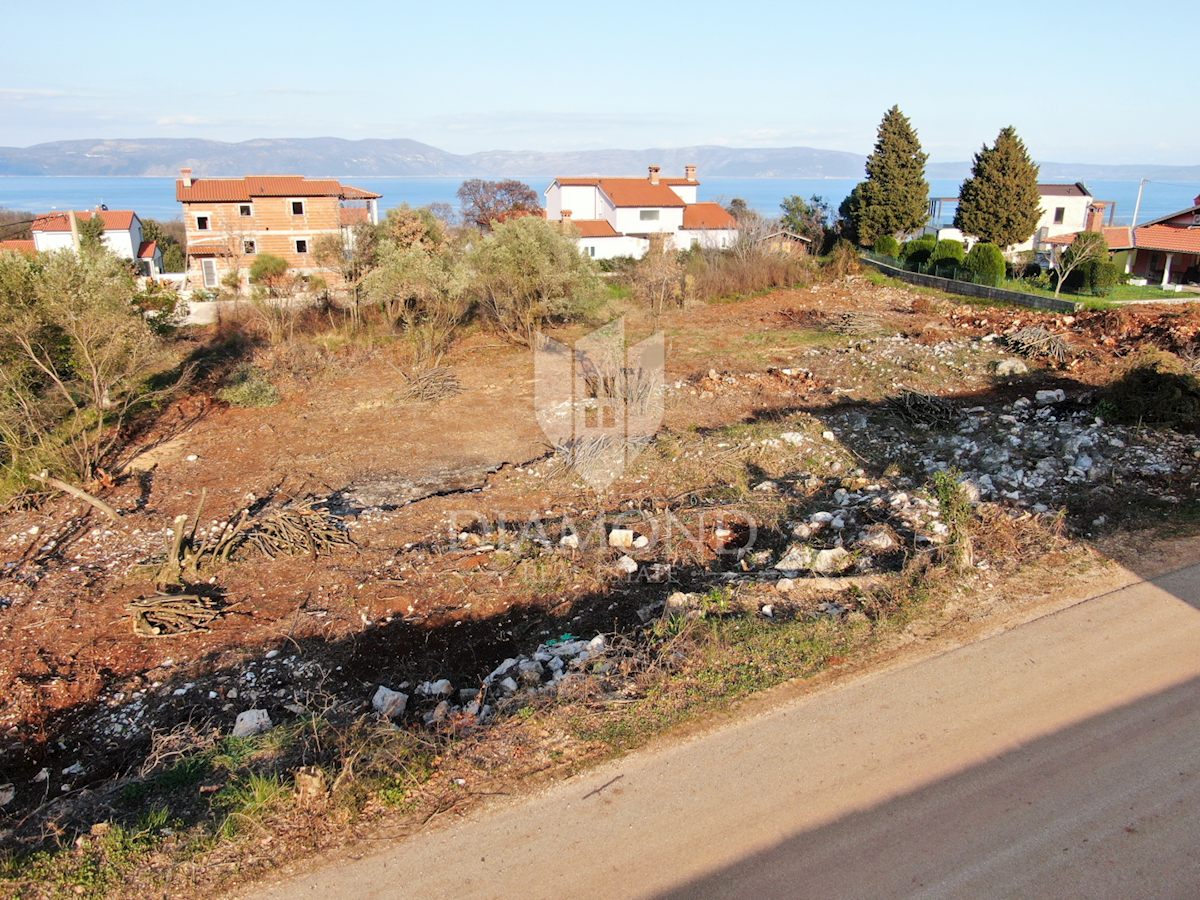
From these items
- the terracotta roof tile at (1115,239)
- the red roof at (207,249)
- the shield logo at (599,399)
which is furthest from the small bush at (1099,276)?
the red roof at (207,249)

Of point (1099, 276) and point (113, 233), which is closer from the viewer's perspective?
point (1099, 276)

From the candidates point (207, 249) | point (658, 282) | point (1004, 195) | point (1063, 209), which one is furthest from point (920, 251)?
point (207, 249)

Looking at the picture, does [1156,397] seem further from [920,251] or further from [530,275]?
[920,251]

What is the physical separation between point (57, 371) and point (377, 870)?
1211 centimetres

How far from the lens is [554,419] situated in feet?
47.2

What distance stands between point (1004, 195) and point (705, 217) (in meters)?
16.4

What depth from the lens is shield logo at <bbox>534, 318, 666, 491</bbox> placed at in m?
11.4

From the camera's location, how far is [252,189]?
33.9 metres

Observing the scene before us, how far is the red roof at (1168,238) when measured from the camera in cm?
2441

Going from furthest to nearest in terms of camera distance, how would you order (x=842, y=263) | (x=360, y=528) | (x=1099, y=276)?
(x=842, y=263), (x=1099, y=276), (x=360, y=528)

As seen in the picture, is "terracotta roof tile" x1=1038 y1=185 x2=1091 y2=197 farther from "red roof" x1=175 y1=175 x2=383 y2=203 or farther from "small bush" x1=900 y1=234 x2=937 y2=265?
"red roof" x1=175 y1=175 x2=383 y2=203

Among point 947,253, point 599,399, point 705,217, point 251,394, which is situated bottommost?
point 251,394

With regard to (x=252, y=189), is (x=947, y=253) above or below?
below

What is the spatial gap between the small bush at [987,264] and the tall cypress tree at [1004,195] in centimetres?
566
